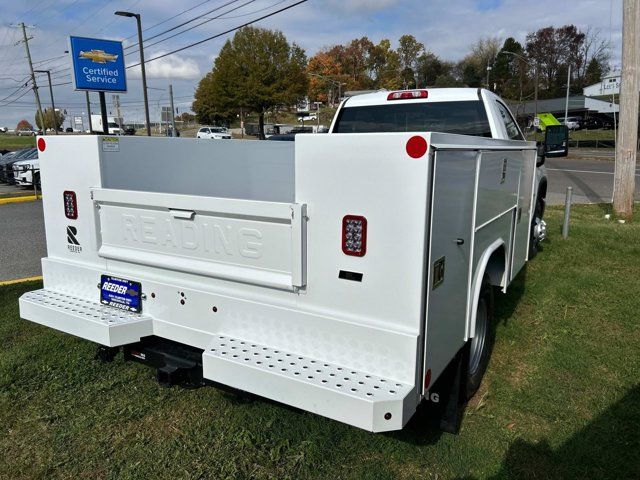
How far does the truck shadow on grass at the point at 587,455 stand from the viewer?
2787mm

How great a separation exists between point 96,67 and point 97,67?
0.13 meters

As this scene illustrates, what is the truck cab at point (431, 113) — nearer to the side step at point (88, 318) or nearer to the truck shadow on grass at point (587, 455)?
the truck shadow on grass at point (587, 455)

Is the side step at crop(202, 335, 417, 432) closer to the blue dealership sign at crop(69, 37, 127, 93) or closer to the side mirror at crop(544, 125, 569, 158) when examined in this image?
the side mirror at crop(544, 125, 569, 158)

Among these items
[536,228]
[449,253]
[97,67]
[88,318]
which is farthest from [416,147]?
[97,67]

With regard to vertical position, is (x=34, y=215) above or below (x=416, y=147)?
below

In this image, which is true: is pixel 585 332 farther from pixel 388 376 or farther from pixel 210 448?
pixel 210 448

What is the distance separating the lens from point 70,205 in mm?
3312

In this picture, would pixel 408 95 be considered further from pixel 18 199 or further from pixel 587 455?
pixel 18 199

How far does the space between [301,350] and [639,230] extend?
8053 mm

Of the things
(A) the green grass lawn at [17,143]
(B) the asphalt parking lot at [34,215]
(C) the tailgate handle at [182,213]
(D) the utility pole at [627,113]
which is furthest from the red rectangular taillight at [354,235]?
(A) the green grass lawn at [17,143]

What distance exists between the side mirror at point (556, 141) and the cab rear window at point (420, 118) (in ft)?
4.48

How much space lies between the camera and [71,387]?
11.8 ft

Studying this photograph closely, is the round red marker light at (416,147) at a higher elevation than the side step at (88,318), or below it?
higher

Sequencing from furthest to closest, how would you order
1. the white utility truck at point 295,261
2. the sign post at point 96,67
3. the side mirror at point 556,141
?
the sign post at point 96,67 → the side mirror at point 556,141 → the white utility truck at point 295,261
